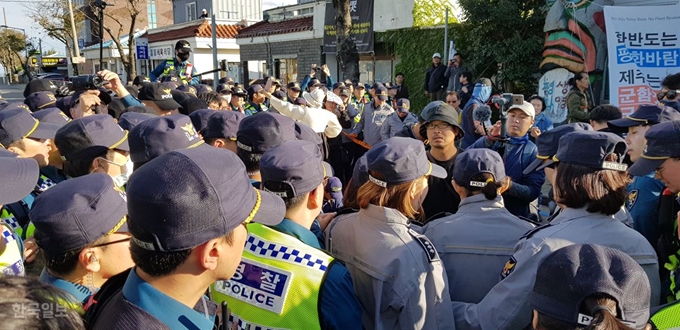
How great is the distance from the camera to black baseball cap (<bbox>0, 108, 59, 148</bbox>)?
3307 millimetres

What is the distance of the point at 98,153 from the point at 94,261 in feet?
4.27

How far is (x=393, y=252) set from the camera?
2250 millimetres

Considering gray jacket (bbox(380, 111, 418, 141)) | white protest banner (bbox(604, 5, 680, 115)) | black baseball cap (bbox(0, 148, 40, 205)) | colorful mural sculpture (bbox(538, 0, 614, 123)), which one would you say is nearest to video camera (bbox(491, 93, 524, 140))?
gray jacket (bbox(380, 111, 418, 141))

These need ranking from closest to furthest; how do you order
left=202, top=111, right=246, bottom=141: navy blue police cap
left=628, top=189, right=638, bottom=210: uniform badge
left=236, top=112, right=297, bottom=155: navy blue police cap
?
1. left=236, top=112, right=297, bottom=155: navy blue police cap
2. left=628, top=189, right=638, bottom=210: uniform badge
3. left=202, top=111, right=246, bottom=141: navy blue police cap

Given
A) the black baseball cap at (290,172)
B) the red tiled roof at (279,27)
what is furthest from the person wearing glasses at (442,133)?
the red tiled roof at (279,27)

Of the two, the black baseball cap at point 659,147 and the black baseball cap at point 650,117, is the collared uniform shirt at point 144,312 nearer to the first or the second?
the black baseball cap at point 659,147

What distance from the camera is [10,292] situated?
1036mm

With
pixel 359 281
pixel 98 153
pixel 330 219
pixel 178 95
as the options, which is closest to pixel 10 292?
pixel 359 281

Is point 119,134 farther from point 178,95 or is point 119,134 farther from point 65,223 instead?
point 178,95

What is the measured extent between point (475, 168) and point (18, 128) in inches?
112

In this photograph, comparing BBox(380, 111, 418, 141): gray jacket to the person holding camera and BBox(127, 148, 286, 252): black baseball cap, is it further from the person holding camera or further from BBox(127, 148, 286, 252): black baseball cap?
BBox(127, 148, 286, 252): black baseball cap

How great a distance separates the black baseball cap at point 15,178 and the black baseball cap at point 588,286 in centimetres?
209

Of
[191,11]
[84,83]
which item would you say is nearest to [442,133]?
[84,83]

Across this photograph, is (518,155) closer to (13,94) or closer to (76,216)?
(76,216)
